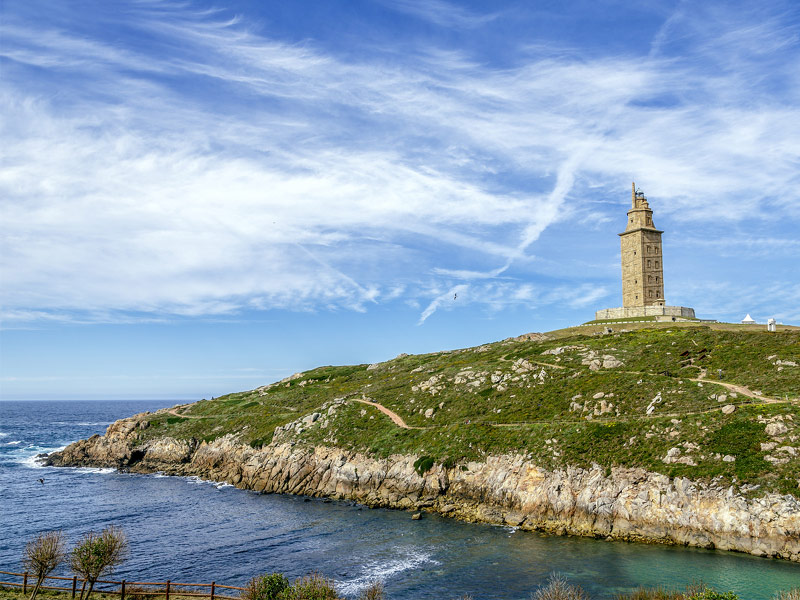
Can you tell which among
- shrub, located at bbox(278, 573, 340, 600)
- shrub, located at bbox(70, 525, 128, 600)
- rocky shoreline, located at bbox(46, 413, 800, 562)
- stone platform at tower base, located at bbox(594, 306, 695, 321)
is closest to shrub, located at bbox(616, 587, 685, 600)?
rocky shoreline, located at bbox(46, 413, 800, 562)

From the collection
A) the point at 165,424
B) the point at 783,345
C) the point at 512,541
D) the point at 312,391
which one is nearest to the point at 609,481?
the point at 512,541

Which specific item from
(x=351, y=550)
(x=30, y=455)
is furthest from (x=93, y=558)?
(x=30, y=455)

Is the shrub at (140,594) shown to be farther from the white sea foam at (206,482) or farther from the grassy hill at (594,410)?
the white sea foam at (206,482)

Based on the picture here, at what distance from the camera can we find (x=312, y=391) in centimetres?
12194

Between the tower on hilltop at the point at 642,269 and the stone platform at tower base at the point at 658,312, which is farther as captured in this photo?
the tower on hilltop at the point at 642,269

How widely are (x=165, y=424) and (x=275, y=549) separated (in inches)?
2954

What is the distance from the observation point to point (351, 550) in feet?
155

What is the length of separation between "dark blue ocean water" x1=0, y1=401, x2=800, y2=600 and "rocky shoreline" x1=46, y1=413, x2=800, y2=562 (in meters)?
2.13

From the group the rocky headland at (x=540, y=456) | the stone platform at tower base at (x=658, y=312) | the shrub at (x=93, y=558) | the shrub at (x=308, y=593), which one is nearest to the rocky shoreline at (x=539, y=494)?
the rocky headland at (x=540, y=456)

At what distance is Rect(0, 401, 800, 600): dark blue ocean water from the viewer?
37.8 m

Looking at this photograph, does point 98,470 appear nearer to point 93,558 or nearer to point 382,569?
point 93,558

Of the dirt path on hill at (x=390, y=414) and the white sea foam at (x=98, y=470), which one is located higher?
the dirt path on hill at (x=390, y=414)

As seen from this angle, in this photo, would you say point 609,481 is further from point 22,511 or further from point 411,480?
point 22,511

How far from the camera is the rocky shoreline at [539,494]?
140ft
